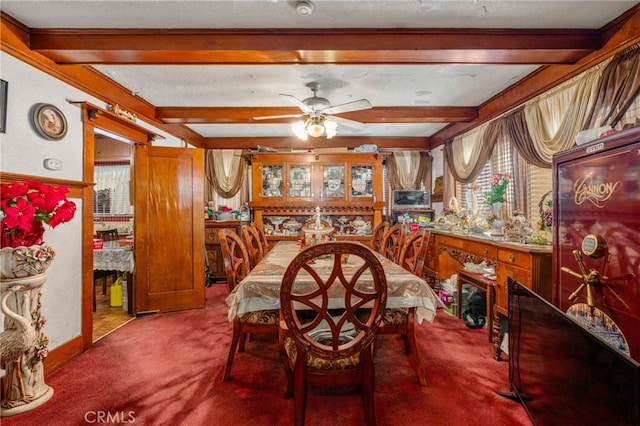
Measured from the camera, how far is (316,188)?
475 cm

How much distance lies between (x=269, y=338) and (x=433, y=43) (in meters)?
2.75

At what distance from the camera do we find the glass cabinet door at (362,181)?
189 inches

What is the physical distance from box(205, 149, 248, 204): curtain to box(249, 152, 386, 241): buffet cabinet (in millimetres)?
560

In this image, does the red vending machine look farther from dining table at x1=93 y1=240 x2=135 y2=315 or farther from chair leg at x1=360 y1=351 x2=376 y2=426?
dining table at x1=93 y1=240 x2=135 y2=315

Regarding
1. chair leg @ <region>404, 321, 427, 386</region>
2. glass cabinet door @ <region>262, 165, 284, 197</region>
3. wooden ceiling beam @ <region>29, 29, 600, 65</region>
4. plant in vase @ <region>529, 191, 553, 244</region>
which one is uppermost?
wooden ceiling beam @ <region>29, 29, 600, 65</region>

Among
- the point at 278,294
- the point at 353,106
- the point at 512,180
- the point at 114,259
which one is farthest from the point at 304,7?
the point at 114,259

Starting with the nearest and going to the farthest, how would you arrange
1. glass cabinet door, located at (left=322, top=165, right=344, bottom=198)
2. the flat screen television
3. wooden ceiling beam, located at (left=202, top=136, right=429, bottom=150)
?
the flat screen television < glass cabinet door, located at (left=322, top=165, right=344, bottom=198) < wooden ceiling beam, located at (left=202, top=136, right=429, bottom=150)

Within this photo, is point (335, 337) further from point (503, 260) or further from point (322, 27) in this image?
point (322, 27)

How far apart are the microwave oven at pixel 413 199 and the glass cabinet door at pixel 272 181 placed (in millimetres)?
2122

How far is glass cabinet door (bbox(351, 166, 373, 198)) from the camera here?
481cm

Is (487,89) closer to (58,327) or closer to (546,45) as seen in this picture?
(546,45)

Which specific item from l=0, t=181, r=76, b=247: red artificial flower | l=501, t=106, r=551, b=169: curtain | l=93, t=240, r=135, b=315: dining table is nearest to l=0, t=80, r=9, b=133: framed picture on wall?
l=0, t=181, r=76, b=247: red artificial flower

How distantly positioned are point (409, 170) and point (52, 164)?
4.78 meters

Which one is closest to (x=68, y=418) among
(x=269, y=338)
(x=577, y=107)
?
(x=269, y=338)
